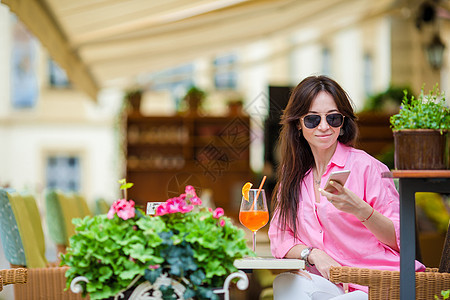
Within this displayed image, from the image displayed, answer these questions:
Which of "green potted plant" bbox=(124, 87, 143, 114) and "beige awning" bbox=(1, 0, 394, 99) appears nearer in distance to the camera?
"beige awning" bbox=(1, 0, 394, 99)

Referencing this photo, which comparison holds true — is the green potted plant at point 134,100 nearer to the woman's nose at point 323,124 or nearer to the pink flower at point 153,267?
the woman's nose at point 323,124

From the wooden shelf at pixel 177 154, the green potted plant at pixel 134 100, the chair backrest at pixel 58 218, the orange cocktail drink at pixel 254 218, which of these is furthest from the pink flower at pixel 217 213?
the green potted plant at pixel 134 100

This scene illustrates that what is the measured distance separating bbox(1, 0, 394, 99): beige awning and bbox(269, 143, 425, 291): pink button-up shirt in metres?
2.09

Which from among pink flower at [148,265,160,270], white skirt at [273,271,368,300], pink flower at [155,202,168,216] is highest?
pink flower at [155,202,168,216]

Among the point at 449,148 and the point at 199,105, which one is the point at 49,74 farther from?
the point at 449,148

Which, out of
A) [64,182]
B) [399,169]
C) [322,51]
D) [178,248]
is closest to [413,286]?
[399,169]

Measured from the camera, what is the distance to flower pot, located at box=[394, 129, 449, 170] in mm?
2252

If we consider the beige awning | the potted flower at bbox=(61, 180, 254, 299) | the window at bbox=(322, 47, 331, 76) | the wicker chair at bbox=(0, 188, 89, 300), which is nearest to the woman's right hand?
the potted flower at bbox=(61, 180, 254, 299)

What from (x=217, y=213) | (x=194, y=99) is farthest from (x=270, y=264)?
(x=194, y=99)

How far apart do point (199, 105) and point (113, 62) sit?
2.16 m

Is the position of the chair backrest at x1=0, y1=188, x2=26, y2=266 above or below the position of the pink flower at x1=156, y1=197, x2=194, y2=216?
below

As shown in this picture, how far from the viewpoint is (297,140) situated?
300 cm

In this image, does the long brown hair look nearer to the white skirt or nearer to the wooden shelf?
the white skirt

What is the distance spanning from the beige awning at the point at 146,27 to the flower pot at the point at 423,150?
97.5 inches
